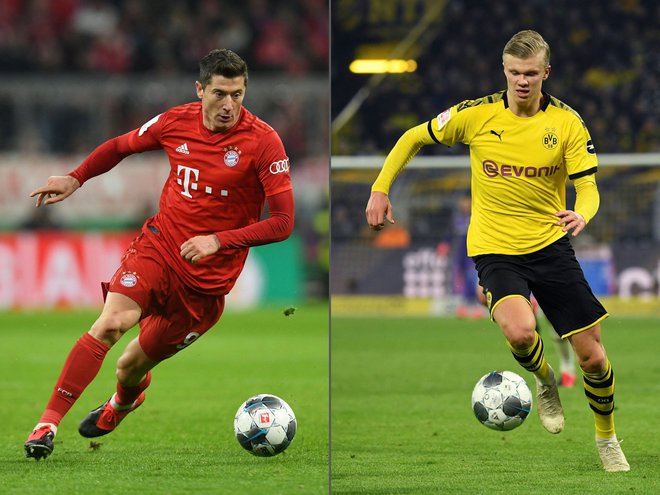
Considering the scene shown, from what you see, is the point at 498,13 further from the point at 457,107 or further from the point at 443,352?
the point at 457,107

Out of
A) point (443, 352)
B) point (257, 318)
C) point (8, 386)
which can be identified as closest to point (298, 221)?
point (257, 318)

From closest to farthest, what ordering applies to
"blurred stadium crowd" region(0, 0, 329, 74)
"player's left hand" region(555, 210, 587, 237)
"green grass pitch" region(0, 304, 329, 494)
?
"player's left hand" region(555, 210, 587, 237) → "green grass pitch" region(0, 304, 329, 494) → "blurred stadium crowd" region(0, 0, 329, 74)

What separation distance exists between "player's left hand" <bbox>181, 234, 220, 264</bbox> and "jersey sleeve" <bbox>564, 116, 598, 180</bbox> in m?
1.83

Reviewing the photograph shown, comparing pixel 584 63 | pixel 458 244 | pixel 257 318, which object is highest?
pixel 584 63

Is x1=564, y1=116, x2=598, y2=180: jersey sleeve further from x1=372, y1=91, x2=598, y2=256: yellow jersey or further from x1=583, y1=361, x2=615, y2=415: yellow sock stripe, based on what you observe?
x1=583, y1=361, x2=615, y2=415: yellow sock stripe

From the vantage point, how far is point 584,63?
22.0m

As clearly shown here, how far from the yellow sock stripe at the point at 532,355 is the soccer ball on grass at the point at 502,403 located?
0.37m

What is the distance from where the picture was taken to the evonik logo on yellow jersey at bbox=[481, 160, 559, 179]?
6074mm

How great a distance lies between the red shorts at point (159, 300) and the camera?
6180mm

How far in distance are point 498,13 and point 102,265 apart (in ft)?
31.5

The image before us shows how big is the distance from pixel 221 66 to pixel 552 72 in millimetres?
16701

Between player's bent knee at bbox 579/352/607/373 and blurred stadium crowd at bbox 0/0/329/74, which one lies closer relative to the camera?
player's bent knee at bbox 579/352/607/373

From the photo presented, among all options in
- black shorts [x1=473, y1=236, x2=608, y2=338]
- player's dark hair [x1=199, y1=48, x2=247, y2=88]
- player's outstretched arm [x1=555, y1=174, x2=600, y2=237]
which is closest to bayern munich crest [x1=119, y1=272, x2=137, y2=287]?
player's dark hair [x1=199, y1=48, x2=247, y2=88]

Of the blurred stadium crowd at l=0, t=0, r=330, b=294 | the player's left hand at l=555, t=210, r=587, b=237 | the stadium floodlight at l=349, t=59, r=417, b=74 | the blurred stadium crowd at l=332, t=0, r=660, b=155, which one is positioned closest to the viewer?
the player's left hand at l=555, t=210, r=587, b=237
